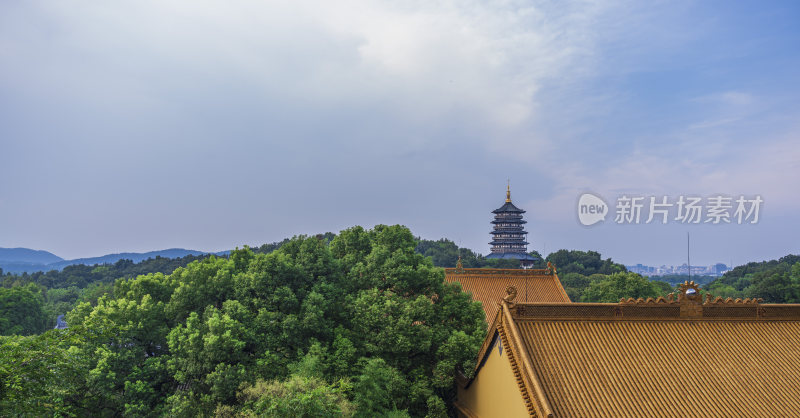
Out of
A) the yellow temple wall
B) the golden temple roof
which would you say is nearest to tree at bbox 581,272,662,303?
the golden temple roof

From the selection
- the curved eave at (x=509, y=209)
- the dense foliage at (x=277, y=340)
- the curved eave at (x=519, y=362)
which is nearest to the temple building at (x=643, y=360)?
the curved eave at (x=519, y=362)

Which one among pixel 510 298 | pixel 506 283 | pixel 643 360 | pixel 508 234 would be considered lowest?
pixel 643 360

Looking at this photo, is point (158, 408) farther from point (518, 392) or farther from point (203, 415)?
point (518, 392)

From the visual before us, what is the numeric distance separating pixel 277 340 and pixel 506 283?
49.0ft

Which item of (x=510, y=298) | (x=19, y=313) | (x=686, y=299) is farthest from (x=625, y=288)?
(x=19, y=313)

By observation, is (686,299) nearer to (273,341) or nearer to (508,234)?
(273,341)

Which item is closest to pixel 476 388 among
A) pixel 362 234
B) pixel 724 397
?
pixel 724 397

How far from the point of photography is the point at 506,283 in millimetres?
26656

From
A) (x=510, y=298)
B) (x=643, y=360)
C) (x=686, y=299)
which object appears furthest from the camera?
(x=686, y=299)

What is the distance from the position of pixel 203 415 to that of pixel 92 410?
365 centimetres

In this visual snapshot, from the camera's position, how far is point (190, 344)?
558 inches

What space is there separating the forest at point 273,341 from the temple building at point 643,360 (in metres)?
2.72

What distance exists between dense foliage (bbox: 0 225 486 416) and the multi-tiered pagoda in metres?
47.2

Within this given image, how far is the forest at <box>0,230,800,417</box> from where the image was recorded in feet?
41.5
